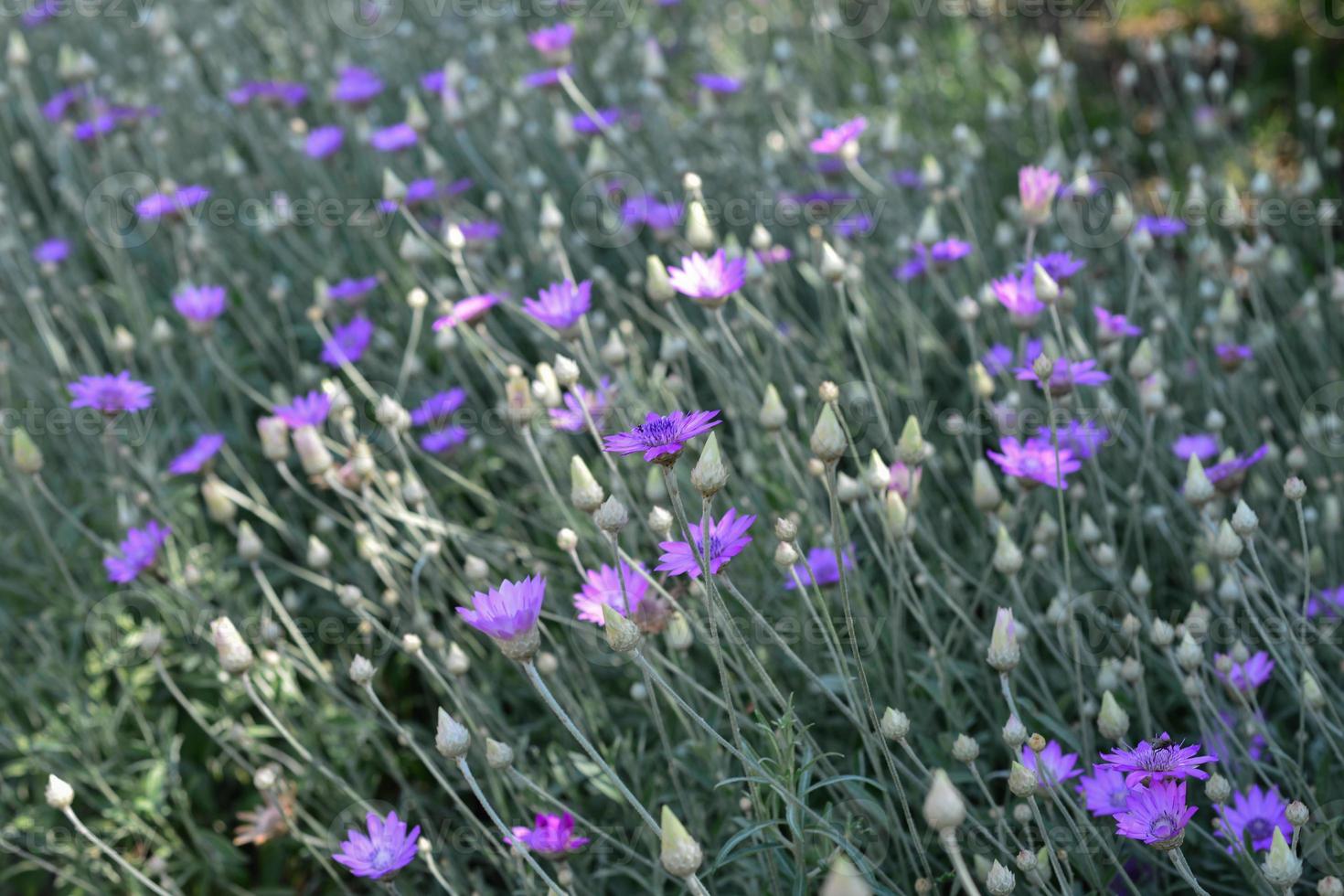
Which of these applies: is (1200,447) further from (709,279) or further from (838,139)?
(709,279)

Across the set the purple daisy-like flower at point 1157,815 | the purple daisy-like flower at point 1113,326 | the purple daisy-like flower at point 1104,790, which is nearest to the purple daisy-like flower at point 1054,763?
the purple daisy-like flower at point 1104,790

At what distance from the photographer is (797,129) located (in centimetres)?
386

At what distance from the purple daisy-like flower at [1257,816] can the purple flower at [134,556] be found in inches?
80.8

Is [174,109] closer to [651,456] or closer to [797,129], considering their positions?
[797,129]

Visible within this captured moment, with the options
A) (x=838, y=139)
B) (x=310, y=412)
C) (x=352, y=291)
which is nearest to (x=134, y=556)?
(x=310, y=412)

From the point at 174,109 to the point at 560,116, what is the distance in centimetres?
219

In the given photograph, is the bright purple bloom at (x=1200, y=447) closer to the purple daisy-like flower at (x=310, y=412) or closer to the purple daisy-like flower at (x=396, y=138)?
the purple daisy-like flower at (x=310, y=412)

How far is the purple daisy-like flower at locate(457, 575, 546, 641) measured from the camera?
1.61m

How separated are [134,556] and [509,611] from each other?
128 cm

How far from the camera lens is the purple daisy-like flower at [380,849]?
5.93 feet

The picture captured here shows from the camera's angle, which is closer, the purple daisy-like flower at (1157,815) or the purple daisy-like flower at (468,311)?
the purple daisy-like flower at (1157,815)

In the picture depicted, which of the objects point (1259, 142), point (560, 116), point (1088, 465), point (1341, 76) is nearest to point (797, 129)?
point (560, 116)

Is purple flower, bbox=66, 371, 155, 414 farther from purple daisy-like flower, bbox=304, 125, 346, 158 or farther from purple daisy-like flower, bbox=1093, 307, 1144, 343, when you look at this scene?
purple daisy-like flower, bbox=1093, 307, 1144, 343

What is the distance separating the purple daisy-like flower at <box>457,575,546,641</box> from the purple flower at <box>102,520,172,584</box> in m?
1.19
